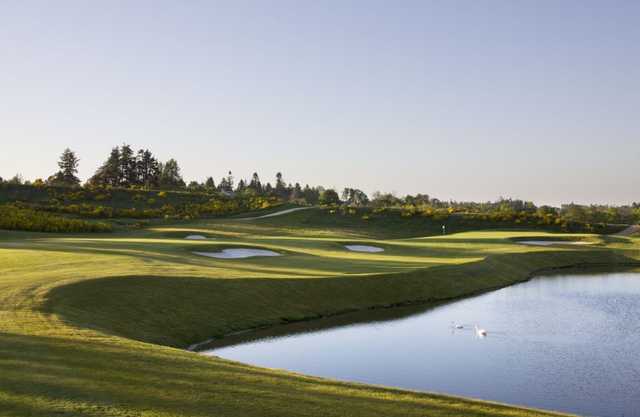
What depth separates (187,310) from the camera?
25.1m

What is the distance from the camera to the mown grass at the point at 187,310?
39.1ft

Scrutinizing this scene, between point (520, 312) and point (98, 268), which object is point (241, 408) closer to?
point (98, 268)

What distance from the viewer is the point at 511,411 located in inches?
546

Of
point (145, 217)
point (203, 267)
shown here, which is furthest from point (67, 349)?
point (145, 217)

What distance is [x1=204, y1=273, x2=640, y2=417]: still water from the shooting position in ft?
58.6

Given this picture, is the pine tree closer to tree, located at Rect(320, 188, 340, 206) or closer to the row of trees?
the row of trees

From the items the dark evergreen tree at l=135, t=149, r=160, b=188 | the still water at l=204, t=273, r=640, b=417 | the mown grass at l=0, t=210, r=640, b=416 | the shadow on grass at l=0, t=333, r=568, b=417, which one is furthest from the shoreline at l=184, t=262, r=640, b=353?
the dark evergreen tree at l=135, t=149, r=160, b=188

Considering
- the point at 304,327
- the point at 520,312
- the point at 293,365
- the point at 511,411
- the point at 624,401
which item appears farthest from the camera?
the point at 520,312

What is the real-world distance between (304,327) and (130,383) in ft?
48.0

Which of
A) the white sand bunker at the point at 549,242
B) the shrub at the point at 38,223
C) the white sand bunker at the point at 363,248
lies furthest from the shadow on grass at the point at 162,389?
the white sand bunker at the point at 549,242

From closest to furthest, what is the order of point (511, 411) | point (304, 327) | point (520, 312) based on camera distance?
point (511, 411) → point (304, 327) → point (520, 312)

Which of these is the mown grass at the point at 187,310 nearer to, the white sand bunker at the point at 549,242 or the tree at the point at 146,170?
the white sand bunker at the point at 549,242

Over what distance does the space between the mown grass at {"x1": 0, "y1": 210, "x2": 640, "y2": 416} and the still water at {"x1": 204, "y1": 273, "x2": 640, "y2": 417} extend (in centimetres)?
311

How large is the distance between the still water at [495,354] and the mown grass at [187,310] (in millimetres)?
3111
